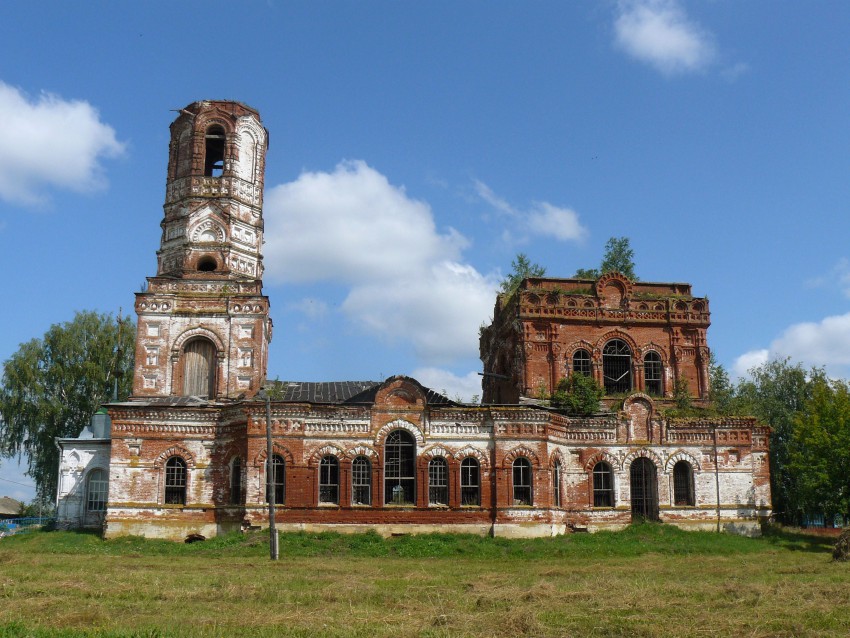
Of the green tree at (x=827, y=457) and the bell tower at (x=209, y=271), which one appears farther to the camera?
A: the bell tower at (x=209, y=271)

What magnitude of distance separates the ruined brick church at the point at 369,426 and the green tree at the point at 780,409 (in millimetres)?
11937

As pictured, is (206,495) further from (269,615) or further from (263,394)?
(269,615)

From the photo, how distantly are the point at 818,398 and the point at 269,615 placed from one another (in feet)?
95.2

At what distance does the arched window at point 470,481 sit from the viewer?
3170cm

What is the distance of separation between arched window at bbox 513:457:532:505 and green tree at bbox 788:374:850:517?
11.3m

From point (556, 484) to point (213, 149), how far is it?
866 inches

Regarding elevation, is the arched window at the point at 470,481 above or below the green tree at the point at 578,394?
below

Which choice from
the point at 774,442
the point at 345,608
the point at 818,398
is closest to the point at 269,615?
the point at 345,608

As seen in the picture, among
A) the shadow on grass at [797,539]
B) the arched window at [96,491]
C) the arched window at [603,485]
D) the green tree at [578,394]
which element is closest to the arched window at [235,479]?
the arched window at [96,491]

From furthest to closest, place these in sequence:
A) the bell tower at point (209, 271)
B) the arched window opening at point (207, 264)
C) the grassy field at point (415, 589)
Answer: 1. the arched window opening at point (207, 264)
2. the bell tower at point (209, 271)
3. the grassy field at point (415, 589)

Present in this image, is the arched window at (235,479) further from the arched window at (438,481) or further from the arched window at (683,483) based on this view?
the arched window at (683,483)

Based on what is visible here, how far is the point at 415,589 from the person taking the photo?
1764cm

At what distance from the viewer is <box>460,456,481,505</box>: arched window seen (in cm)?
3170

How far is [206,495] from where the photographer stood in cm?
3162
